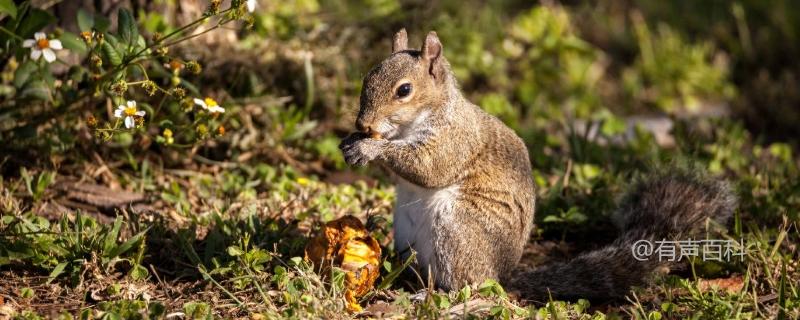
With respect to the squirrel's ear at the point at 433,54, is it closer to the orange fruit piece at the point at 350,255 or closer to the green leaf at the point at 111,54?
the orange fruit piece at the point at 350,255

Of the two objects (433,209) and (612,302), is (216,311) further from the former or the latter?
(612,302)

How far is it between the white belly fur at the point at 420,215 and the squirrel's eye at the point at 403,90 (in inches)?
15.7

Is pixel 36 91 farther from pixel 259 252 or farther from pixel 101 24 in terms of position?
pixel 259 252

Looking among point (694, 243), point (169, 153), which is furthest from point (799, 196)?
point (169, 153)

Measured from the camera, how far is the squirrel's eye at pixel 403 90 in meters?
3.83

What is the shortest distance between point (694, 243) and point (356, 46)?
279 cm

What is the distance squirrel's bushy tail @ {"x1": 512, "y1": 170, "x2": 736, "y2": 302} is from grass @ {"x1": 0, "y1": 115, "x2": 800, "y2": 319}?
0.28 feet

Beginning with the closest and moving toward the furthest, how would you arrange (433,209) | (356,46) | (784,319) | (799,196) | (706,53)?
1. (784,319)
2. (433,209)
3. (799,196)
4. (356,46)
5. (706,53)

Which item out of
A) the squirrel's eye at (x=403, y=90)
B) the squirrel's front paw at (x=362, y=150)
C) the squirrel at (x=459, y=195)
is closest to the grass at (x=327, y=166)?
the squirrel at (x=459, y=195)

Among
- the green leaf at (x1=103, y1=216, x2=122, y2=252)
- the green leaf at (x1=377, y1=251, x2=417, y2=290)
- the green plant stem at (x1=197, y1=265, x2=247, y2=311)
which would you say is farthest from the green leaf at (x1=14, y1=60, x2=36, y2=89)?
the green leaf at (x1=377, y1=251, x2=417, y2=290)

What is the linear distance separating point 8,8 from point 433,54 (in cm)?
182

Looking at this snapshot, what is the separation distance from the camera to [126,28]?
12.8ft

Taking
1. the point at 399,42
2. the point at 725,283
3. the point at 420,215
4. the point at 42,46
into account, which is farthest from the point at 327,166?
the point at 725,283

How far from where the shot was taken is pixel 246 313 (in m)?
3.61
